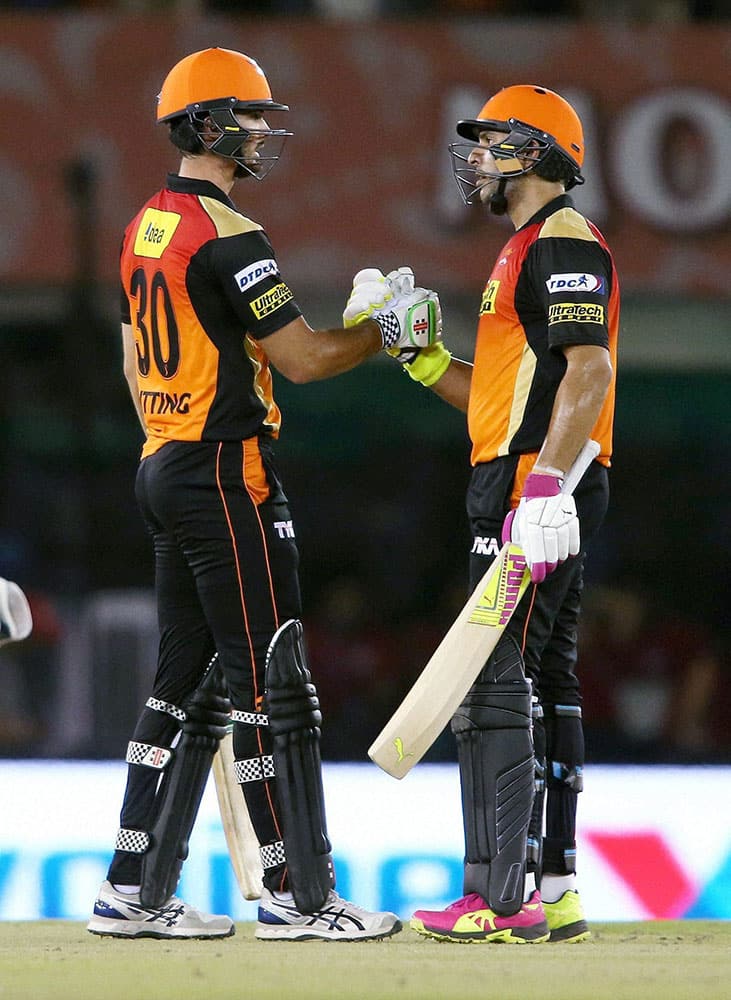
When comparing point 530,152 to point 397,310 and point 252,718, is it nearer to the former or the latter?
point 397,310

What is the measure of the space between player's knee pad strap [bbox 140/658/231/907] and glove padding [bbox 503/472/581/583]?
83cm

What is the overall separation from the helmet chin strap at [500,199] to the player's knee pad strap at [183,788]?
1.23 m

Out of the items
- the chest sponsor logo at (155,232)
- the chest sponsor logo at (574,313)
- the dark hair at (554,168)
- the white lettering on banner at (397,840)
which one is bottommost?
the white lettering on banner at (397,840)

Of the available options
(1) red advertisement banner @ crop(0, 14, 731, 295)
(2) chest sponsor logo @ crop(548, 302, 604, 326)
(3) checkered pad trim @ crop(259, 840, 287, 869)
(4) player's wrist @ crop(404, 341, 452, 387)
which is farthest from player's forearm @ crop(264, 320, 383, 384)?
(1) red advertisement banner @ crop(0, 14, 731, 295)

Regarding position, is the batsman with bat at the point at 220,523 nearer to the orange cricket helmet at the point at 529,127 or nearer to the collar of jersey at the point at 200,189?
the collar of jersey at the point at 200,189

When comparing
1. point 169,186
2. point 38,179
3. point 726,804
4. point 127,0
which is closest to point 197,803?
point 169,186

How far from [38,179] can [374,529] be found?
2.75 metres

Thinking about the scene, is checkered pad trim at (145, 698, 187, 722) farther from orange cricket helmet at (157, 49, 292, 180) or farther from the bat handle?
orange cricket helmet at (157, 49, 292, 180)

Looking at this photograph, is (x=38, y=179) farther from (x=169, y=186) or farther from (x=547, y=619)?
(x=547, y=619)

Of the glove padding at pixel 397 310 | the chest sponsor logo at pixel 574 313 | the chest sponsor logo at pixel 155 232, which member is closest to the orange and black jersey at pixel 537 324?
the chest sponsor logo at pixel 574 313

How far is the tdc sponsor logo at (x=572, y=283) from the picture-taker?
3.94m

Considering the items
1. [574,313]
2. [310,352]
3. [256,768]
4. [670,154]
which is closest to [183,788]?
[256,768]

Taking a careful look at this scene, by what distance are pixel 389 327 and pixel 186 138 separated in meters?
0.63

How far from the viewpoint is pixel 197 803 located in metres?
4.26
